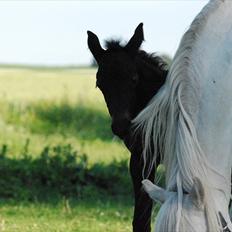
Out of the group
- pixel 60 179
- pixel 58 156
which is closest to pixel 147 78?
pixel 60 179

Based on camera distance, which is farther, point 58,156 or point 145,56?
point 58,156

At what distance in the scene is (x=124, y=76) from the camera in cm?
616

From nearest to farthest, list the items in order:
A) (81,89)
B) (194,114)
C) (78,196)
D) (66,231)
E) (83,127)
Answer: (194,114) → (66,231) → (78,196) → (83,127) → (81,89)

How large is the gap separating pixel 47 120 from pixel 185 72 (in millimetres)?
15219

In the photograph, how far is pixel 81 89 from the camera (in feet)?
85.8

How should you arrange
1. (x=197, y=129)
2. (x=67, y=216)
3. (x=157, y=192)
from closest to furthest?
(x=157, y=192) → (x=197, y=129) → (x=67, y=216)

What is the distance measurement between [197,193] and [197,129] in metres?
0.49

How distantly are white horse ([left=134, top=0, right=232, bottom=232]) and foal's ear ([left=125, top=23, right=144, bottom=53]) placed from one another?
1583 mm

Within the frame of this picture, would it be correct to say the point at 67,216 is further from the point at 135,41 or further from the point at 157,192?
the point at 157,192

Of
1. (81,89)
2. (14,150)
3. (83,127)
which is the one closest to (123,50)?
(14,150)

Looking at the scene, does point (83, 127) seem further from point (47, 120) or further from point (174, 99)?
point (174, 99)

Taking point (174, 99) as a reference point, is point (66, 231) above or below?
below

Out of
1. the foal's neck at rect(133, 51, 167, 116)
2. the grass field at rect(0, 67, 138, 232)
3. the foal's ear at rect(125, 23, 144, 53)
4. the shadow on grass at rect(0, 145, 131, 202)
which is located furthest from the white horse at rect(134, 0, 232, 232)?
the shadow on grass at rect(0, 145, 131, 202)

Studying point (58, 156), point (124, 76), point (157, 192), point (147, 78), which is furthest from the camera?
point (58, 156)
